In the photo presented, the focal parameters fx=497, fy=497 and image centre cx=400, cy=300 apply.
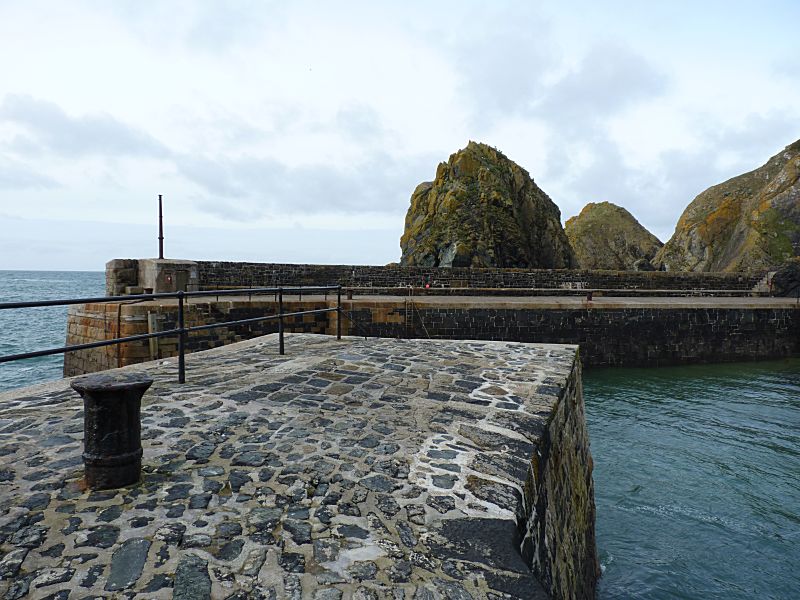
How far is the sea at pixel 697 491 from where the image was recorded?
15.4 feet

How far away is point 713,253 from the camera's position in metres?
47.8

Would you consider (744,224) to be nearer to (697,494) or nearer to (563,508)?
(697,494)

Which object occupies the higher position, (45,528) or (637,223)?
(637,223)

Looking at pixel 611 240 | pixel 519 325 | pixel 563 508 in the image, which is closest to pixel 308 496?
pixel 563 508

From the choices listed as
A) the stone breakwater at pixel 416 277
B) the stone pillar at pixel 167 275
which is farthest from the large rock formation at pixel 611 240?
the stone pillar at pixel 167 275

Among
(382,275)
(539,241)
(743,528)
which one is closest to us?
(743,528)

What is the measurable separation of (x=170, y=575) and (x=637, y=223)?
95272 millimetres

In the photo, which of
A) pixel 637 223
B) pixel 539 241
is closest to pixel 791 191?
pixel 539 241

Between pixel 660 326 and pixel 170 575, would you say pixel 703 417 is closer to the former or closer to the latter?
pixel 660 326

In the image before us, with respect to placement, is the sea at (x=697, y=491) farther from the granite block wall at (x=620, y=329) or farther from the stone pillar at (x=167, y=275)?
the stone pillar at (x=167, y=275)

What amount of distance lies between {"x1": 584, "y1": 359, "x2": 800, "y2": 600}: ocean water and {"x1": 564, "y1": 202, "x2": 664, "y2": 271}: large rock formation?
7016cm

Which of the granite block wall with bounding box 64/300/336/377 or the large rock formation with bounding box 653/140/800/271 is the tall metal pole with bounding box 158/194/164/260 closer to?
the granite block wall with bounding box 64/300/336/377

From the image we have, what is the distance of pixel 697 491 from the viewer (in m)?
6.34

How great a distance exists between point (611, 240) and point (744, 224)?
1571 inches
